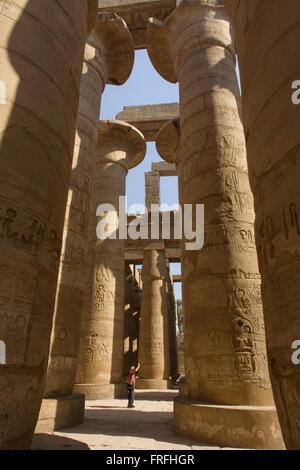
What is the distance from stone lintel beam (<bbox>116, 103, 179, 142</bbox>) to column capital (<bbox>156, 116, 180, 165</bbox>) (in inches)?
275

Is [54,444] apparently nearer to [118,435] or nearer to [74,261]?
[118,435]

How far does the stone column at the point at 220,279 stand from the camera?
399 cm

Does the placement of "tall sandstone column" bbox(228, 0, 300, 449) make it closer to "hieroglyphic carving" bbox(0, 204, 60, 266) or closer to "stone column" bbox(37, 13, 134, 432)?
"hieroglyphic carving" bbox(0, 204, 60, 266)

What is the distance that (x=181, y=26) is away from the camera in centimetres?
744

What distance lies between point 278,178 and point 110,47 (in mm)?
9094

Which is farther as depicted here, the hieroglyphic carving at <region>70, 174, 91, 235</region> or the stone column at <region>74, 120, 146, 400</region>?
the stone column at <region>74, 120, 146, 400</region>

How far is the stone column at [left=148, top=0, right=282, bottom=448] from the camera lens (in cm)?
399

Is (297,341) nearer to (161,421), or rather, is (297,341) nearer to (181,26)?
(161,421)

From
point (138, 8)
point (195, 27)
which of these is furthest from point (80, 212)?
point (138, 8)

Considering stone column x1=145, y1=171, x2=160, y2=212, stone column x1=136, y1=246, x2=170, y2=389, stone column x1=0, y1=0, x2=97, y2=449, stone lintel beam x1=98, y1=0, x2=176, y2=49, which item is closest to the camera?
stone column x1=0, y1=0, x2=97, y2=449

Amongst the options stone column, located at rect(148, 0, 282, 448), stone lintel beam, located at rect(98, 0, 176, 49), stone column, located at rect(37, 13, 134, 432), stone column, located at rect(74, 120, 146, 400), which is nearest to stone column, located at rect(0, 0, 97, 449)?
stone column, located at rect(148, 0, 282, 448)

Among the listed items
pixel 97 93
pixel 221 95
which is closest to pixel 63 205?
pixel 221 95

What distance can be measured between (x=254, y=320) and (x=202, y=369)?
967 millimetres

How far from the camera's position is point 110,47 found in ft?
30.3
